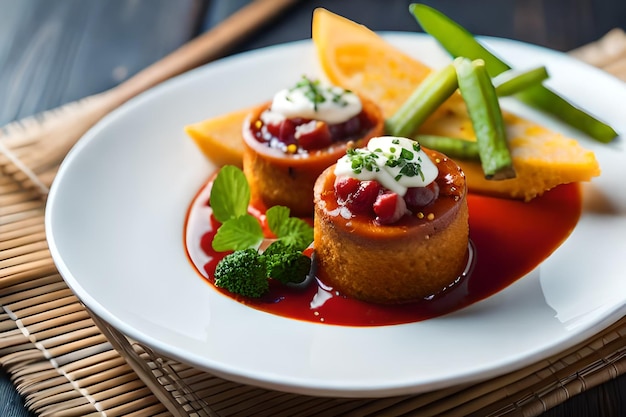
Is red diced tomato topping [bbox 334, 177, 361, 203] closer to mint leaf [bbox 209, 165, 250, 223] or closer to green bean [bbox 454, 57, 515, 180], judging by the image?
mint leaf [bbox 209, 165, 250, 223]

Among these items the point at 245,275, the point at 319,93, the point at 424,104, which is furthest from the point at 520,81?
the point at 245,275

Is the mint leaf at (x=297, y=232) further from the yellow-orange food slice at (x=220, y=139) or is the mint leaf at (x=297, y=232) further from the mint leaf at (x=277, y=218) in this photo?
the yellow-orange food slice at (x=220, y=139)

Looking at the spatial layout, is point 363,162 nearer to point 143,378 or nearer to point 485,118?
point 485,118

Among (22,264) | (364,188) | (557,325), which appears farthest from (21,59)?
(557,325)

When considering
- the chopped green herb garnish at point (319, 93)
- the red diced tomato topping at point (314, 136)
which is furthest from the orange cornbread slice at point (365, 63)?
the red diced tomato topping at point (314, 136)

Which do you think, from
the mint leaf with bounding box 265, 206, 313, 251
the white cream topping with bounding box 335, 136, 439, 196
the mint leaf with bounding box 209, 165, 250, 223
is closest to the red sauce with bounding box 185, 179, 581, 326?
the mint leaf with bounding box 209, 165, 250, 223

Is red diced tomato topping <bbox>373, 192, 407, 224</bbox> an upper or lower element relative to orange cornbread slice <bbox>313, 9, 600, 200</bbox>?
upper
